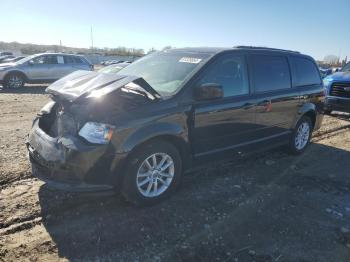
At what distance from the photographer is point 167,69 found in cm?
496

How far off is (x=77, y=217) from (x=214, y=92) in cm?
214

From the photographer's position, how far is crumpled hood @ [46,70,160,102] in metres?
3.95

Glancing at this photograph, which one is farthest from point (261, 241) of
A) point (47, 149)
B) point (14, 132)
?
point (14, 132)

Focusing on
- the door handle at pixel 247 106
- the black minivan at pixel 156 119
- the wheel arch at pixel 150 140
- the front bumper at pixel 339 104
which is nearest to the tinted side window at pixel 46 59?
the front bumper at pixel 339 104

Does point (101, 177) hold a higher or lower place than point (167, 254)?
higher

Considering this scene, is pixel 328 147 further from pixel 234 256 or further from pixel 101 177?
pixel 101 177

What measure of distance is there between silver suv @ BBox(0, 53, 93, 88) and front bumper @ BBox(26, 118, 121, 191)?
44.6ft

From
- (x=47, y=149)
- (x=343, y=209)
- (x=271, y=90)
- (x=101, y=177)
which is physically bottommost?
(x=343, y=209)

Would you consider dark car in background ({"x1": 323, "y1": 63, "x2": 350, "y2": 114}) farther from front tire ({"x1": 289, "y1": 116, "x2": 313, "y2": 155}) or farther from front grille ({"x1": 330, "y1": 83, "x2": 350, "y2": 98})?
front tire ({"x1": 289, "y1": 116, "x2": 313, "y2": 155})

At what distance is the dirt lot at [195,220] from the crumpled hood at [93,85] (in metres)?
1.14

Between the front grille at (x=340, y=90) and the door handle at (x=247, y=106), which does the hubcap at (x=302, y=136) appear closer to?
the door handle at (x=247, y=106)

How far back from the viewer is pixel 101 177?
379cm

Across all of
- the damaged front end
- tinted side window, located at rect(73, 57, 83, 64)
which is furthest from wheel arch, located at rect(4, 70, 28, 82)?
the damaged front end

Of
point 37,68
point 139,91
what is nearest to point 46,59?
point 37,68
